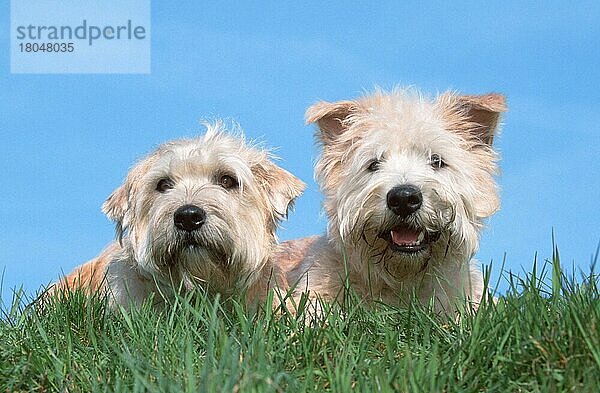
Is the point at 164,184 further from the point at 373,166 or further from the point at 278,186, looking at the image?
the point at 373,166

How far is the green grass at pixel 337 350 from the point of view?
14.3 feet

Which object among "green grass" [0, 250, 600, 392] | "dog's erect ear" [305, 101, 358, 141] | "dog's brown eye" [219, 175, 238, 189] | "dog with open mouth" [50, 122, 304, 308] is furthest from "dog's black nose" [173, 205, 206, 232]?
"dog's erect ear" [305, 101, 358, 141]

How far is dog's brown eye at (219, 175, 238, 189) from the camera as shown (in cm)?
760

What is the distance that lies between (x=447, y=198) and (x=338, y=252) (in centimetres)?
116

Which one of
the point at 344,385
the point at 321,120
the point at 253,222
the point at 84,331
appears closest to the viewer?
the point at 344,385

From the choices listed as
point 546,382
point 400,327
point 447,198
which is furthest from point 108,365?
point 447,198

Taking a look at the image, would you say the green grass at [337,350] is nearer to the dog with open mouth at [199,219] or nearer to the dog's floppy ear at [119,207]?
the dog with open mouth at [199,219]

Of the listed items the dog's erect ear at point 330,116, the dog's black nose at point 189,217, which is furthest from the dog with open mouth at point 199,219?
the dog's erect ear at point 330,116

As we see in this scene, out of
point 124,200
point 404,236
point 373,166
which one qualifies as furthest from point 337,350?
point 124,200

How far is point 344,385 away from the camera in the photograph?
13.8ft

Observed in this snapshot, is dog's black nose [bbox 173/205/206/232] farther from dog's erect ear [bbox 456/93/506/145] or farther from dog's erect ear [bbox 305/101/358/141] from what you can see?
dog's erect ear [bbox 456/93/506/145]

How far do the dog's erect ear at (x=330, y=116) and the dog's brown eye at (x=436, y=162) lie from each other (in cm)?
95

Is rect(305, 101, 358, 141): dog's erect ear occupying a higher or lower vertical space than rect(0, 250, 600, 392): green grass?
higher

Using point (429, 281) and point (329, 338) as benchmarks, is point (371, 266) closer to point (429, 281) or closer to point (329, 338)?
point (429, 281)
